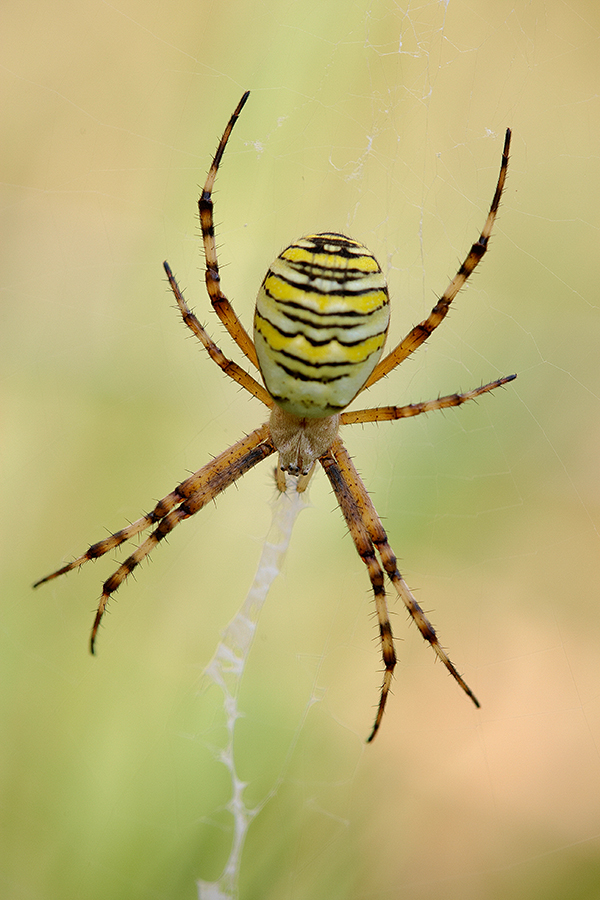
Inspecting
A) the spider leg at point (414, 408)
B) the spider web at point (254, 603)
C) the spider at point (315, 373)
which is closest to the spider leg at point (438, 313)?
the spider at point (315, 373)

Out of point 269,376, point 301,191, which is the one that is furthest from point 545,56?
point 269,376

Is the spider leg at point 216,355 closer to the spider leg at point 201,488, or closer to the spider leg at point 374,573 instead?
the spider leg at point 201,488

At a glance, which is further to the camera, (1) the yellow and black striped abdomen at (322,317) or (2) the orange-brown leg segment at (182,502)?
(2) the orange-brown leg segment at (182,502)

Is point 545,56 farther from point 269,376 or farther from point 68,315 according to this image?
point 68,315

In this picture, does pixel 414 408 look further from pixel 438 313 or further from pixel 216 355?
pixel 216 355

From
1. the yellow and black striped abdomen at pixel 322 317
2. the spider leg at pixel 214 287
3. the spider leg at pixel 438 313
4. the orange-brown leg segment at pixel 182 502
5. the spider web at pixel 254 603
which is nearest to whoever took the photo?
the yellow and black striped abdomen at pixel 322 317

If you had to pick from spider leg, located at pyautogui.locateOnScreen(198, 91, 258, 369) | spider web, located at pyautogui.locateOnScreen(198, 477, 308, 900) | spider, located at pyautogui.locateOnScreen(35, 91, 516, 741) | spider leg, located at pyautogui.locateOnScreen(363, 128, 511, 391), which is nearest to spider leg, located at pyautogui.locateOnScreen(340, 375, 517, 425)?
spider, located at pyautogui.locateOnScreen(35, 91, 516, 741)
